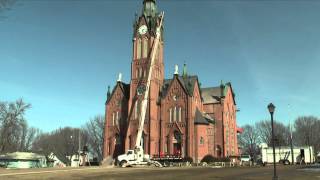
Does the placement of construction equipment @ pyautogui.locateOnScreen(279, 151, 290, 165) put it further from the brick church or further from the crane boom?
the crane boom

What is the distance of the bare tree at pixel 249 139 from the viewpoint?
150875 millimetres

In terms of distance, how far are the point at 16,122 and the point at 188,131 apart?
40.6 metres

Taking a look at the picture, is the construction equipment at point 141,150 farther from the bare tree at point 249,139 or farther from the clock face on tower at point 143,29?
the bare tree at point 249,139

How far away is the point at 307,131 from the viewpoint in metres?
140

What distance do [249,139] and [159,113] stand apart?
8727 centimetres

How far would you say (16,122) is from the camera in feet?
291

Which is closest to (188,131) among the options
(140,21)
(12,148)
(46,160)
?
(140,21)

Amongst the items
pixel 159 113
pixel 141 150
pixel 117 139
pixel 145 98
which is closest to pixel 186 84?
pixel 159 113

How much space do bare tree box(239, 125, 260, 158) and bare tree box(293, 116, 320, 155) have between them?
1485 cm

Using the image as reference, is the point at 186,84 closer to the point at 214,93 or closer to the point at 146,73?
the point at 146,73

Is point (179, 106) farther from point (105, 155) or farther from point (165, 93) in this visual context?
point (105, 155)

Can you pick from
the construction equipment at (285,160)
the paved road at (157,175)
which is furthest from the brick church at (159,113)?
the paved road at (157,175)

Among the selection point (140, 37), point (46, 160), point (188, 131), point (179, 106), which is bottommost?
point (46, 160)

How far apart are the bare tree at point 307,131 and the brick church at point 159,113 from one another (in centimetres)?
6143
